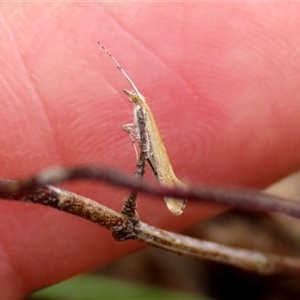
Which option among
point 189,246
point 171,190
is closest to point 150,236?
point 189,246

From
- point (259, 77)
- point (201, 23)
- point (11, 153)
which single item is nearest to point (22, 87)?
point (11, 153)

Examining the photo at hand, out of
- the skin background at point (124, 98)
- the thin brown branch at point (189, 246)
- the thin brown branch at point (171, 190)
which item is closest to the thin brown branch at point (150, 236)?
the thin brown branch at point (189, 246)

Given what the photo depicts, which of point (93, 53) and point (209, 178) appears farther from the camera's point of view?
point (209, 178)

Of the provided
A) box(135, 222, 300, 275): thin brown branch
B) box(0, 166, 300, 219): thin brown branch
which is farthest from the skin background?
box(0, 166, 300, 219): thin brown branch

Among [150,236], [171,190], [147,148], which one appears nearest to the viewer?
[171,190]

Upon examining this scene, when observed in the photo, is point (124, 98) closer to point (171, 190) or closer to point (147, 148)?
point (147, 148)

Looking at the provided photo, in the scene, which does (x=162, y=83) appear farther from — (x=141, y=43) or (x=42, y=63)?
(x=42, y=63)

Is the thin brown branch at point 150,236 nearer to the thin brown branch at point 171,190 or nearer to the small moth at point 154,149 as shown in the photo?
the small moth at point 154,149

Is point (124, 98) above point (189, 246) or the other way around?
above
